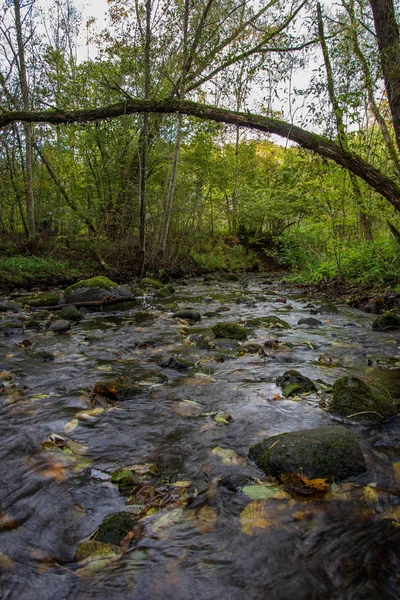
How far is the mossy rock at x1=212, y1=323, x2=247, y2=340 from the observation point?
16.9 ft

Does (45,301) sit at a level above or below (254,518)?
above

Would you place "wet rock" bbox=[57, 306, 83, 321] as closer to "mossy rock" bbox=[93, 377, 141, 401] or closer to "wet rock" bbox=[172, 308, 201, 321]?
"wet rock" bbox=[172, 308, 201, 321]

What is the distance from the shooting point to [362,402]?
8.80 feet

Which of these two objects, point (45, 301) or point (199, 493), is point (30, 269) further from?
point (199, 493)

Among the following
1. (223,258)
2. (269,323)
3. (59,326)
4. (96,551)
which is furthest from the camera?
(223,258)

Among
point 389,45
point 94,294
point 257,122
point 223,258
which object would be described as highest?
point 389,45

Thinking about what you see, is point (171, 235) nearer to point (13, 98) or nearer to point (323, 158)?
point (13, 98)

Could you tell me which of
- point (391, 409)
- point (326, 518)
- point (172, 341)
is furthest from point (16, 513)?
point (172, 341)

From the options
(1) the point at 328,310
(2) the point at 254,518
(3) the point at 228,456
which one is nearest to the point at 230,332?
(1) the point at 328,310

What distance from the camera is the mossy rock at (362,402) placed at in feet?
8.58

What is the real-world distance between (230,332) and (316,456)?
128 inches

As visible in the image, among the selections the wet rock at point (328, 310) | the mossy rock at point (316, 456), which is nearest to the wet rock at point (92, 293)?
the wet rock at point (328, 310)

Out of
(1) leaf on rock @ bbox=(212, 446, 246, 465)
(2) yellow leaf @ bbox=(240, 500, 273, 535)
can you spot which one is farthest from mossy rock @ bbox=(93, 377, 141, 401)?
(2) yellow leaf @ bbox=(240, 500, 273, 535)

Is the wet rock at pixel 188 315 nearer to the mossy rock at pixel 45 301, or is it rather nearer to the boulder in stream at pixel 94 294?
the boulder in stream at pixel 94 294
